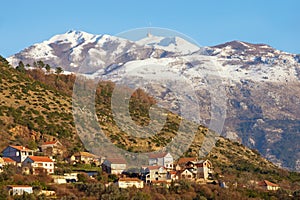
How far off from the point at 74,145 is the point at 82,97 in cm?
2078

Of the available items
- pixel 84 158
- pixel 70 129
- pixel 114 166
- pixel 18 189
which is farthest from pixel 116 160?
pixel 18 189

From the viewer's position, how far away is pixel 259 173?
A: 88.1 metres

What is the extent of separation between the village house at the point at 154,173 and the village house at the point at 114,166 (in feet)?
6.56

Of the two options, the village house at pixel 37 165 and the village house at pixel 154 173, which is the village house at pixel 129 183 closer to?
the village house at pixel 154 173

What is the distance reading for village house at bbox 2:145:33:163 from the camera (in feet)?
231

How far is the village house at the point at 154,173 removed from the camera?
73.5m

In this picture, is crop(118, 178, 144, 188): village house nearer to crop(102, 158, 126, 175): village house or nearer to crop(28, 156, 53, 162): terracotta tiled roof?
crop(102, 158, 126, 175): village house

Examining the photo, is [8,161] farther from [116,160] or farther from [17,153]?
[116,160]

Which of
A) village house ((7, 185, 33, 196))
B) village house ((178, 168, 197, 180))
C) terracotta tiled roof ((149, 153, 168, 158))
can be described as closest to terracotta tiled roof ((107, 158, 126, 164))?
terracotta tiled roof ((149, 153, 168, 158))

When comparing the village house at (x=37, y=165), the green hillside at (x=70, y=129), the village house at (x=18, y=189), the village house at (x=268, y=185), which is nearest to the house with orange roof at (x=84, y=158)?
the green hillside at (x=70, y=129)

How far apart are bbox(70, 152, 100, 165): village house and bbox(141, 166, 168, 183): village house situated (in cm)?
533

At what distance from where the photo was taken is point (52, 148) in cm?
7812

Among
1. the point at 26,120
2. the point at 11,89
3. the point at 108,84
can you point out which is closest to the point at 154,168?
the point at 26,120

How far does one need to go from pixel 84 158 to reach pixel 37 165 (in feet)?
31.1
